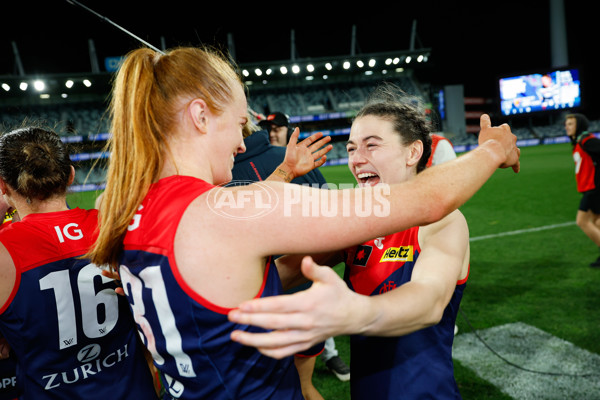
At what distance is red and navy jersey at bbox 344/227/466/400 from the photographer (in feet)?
5.58

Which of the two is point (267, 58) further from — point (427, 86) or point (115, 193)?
point (115, 193)

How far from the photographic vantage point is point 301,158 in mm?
1988

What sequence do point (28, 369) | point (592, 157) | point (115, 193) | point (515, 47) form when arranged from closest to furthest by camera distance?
point (115, 193) < point (28, 369) < point (592, 157) < point (515, 47)

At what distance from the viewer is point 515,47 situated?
58.7 metres

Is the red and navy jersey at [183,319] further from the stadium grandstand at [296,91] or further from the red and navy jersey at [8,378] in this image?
the stadium grandstand at [296,91]

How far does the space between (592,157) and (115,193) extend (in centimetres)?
754

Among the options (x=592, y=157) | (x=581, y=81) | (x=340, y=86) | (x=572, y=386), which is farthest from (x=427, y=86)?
(x=572, y=386)

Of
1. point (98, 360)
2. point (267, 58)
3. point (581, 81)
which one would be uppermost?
point (267, 58)

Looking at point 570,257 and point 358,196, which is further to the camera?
point 570,257

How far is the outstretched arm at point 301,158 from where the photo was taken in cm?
198

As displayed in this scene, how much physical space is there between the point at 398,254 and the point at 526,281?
16.2 ft

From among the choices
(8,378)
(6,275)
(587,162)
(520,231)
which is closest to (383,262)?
(6,275)

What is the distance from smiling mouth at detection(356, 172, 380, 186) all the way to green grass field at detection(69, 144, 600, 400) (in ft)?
5.28

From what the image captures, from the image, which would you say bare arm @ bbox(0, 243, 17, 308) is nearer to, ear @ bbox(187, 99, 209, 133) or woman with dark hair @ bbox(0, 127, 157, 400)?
woman with dark hair @ bbox(0, 127, 157, 400)
